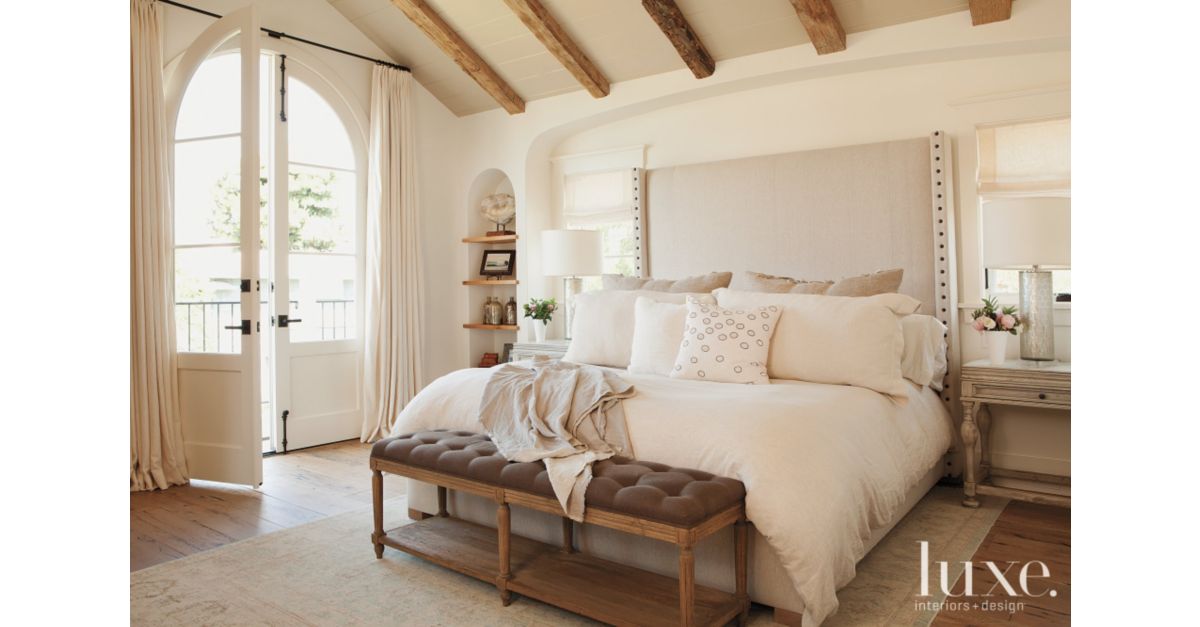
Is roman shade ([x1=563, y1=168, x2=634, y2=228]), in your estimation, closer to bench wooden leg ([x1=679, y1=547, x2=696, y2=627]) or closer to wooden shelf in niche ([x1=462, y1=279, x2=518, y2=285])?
wooden shelf in niche ([x1=462, y1=279, x2=518, y2=285])

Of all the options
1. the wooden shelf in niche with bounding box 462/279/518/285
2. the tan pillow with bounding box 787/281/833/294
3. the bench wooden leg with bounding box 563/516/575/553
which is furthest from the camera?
the wooden shelf in niche with bounding box 462/279/518/285

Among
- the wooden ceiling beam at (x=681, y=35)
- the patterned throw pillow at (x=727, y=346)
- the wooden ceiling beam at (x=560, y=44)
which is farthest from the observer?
the wooden ceiling beam at (x=560, y=44)

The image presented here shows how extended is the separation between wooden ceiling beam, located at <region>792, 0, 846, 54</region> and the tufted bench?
2.53 m

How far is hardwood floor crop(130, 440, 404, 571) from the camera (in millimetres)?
3127

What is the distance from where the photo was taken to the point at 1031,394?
3229mm

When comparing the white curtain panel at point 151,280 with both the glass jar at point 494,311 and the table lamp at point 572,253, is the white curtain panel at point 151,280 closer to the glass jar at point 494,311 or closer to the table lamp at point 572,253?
the table lamp at point 572,253

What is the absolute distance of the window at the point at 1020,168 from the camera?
3.60m

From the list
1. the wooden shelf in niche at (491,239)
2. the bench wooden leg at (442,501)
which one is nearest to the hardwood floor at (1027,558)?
the bench wooden leg at (442,501)

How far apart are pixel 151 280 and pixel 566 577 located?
9.50 ft

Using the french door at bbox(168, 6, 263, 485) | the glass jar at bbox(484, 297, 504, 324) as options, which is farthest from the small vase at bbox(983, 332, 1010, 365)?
the french door at bbox(168, 6, 263, 485)

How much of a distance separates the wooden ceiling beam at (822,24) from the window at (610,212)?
58.2 inches
